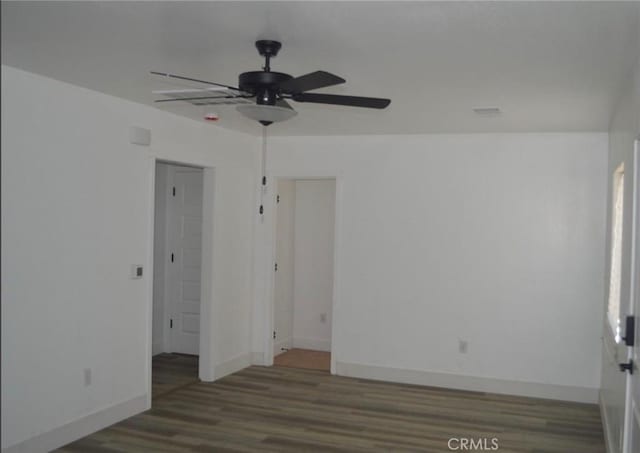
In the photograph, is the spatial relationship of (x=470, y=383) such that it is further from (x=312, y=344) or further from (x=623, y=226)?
(x=623, y=226)

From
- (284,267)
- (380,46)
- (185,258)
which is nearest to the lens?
(380,46)

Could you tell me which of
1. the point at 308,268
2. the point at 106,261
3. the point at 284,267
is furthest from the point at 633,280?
the point at 308,268

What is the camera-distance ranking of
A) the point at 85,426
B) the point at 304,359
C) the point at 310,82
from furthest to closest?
1. the point at 304,359
2. the point at 85,426
3. the point at 310,82

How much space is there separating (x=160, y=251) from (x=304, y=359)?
2.06 meters

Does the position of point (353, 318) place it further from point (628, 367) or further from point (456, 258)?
point (628, 367)

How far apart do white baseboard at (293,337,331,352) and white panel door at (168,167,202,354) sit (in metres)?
1.25

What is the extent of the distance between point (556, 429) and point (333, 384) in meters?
2.02

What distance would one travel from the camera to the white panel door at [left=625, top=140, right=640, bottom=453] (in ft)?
8.25

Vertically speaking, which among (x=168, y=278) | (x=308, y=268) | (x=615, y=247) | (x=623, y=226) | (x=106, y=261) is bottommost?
(x=168, y=278)

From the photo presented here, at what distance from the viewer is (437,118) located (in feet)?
15.5

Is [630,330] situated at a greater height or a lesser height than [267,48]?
lesser

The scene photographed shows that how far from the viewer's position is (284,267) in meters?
6.81


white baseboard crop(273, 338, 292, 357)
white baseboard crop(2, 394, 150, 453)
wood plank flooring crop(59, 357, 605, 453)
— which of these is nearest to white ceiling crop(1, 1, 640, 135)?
white baseboard crop(2, 394, 150, 453)

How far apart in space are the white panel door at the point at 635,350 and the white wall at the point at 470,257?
2441 mm
